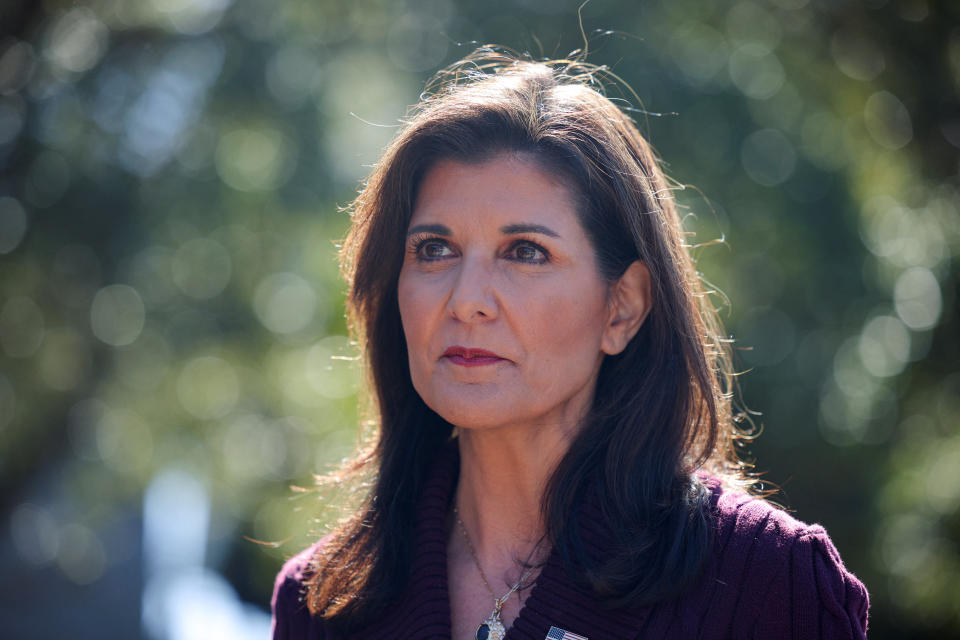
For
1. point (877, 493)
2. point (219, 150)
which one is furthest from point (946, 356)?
point (219, 150)

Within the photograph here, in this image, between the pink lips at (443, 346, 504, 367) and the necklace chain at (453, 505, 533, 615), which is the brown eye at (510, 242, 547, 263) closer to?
the pink lips at (443, 346, 504, 367)

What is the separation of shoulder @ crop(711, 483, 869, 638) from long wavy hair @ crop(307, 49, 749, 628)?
0.08 m

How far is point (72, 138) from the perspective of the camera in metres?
5.36

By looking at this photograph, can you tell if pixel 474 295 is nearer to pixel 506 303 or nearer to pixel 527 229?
pixel 506 303

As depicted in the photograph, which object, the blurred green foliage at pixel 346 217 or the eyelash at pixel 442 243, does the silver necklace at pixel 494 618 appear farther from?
the blurred green foliage at pixel 346 217

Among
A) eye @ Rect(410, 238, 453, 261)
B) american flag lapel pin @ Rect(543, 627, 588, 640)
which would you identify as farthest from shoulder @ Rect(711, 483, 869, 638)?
eye @ Rect(410, 238, 453, 261)

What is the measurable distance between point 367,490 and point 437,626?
23.9 inches

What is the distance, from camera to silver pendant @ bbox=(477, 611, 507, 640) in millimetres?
2230

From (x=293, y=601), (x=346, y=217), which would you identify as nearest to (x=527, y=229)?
(x=293, y=601)

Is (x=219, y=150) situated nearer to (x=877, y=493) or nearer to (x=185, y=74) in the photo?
(x=185, y=74)

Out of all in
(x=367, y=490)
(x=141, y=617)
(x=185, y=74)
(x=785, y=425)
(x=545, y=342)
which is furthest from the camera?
(x=141, y=617)

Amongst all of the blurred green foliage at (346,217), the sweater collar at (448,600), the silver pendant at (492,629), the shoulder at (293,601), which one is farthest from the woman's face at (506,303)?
the blurred green foliage at (346,217)

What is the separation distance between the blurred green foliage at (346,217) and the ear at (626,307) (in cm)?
256

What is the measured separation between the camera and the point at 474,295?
88.7 inches
